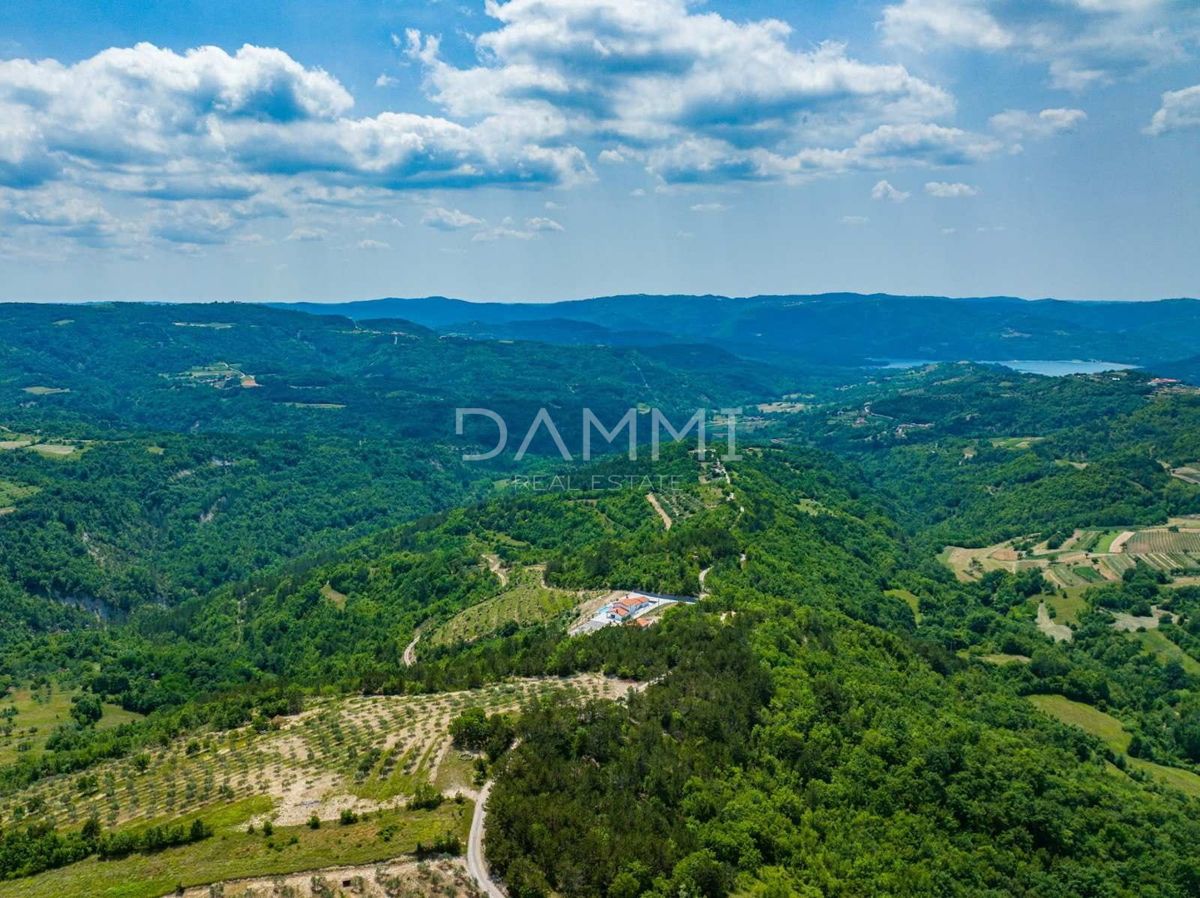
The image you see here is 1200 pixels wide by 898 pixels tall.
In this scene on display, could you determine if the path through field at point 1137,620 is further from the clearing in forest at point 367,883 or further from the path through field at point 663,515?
the clearing in forest at point 367,883

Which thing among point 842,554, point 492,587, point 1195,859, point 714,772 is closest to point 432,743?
point 714,772

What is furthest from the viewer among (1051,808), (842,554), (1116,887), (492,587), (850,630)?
(842,554)

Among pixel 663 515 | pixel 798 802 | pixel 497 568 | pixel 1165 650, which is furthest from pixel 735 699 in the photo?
pixel 1165 650

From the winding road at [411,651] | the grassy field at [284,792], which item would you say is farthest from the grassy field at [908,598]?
the grassy field at [284,792]

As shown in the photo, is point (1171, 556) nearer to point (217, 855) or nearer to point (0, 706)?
point (217, 855)

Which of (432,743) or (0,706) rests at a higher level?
(432,743)

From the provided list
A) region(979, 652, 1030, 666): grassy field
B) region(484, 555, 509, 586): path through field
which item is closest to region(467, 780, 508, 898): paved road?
region(484, 555, 509, 586): path through field
